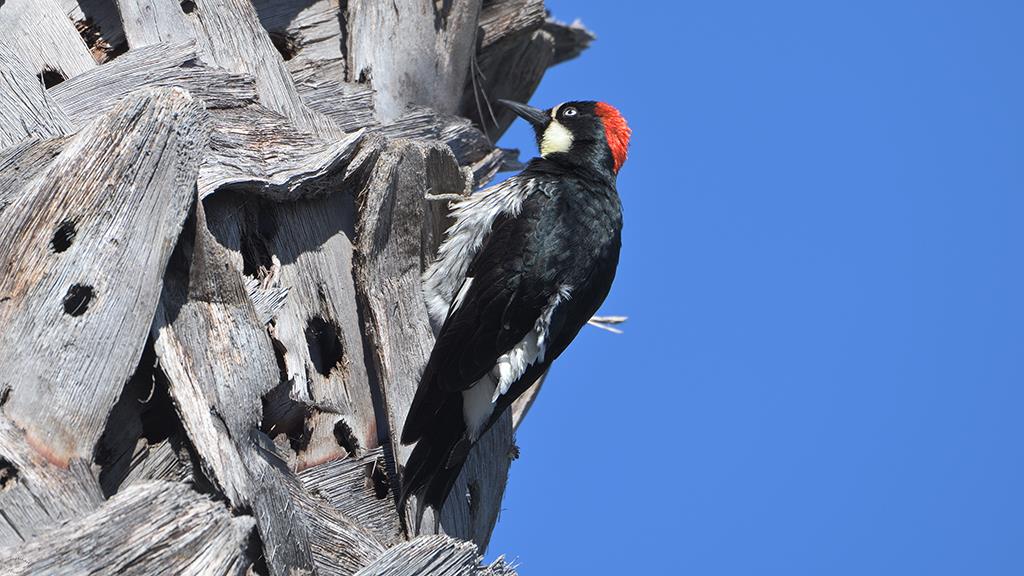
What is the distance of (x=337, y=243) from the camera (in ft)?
10.6

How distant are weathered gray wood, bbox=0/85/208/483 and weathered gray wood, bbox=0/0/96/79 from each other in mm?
599

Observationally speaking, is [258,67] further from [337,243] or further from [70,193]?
[70,193]

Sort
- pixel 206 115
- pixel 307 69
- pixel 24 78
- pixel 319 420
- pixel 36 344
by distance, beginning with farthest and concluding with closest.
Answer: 1. pixel 307 69
2. pixel 319 420
3. pixel 24 78
4. pixel 206 115
5. pixel 36 344

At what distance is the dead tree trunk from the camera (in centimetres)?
232

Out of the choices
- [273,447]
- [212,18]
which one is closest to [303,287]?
[273,447]

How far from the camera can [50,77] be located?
9.80ft

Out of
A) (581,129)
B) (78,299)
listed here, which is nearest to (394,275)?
(78,299)

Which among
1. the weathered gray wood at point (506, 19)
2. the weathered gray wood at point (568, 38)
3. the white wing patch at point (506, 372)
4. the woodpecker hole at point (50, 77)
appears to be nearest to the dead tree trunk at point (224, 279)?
the woodpecker hole at point (50, 77)

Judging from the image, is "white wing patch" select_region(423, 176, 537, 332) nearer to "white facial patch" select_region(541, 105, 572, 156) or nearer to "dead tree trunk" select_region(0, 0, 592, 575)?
"dead tree trunk" select_region(0, 0, 592, 575)

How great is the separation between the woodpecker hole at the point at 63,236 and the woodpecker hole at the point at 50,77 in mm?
728

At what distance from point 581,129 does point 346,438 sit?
1.83m

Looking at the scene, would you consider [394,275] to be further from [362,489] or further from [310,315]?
[362,489]

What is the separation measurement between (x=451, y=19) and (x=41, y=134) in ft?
5.14

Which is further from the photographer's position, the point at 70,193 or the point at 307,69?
the point at 307,69
